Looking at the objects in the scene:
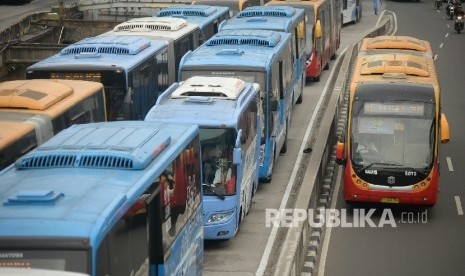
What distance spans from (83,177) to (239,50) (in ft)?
40.2

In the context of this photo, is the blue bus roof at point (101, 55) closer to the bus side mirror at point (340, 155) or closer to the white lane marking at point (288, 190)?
the white lane marking at point (288, 190)

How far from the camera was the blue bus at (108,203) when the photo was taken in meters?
10.4

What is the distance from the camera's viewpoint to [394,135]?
22.0 metres

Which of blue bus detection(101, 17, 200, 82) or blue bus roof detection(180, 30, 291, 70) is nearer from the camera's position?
blue bus roof detection(180, 30, 291, 70)

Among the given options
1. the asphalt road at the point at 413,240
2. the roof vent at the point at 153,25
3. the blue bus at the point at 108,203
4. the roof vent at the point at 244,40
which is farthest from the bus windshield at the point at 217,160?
the roof vent at the point at 153,25

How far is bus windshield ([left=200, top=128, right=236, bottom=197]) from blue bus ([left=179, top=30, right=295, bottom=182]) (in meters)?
3.76

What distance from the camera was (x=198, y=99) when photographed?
63.9 ft

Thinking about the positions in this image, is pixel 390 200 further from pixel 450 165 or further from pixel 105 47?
A: pixel 105 47

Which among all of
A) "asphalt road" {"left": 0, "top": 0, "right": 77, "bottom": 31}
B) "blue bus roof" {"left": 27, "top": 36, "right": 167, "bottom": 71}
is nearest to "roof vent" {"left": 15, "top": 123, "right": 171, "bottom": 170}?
"blue bus roof" {"left": 27, "top": 36, "right": 167, "bottom": 71}

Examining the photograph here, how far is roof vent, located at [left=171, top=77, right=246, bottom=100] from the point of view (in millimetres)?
19875

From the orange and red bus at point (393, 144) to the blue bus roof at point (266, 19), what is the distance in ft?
23.7

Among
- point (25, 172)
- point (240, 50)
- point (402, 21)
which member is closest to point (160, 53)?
point (240, 50)

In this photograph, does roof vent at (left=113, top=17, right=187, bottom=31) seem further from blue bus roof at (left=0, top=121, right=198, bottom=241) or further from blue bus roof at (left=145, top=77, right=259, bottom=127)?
blue bus roof at (left=0, top=121, right=198, bottom=241)

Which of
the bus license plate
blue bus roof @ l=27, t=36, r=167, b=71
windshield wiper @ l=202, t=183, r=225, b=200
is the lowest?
the bus license plate
